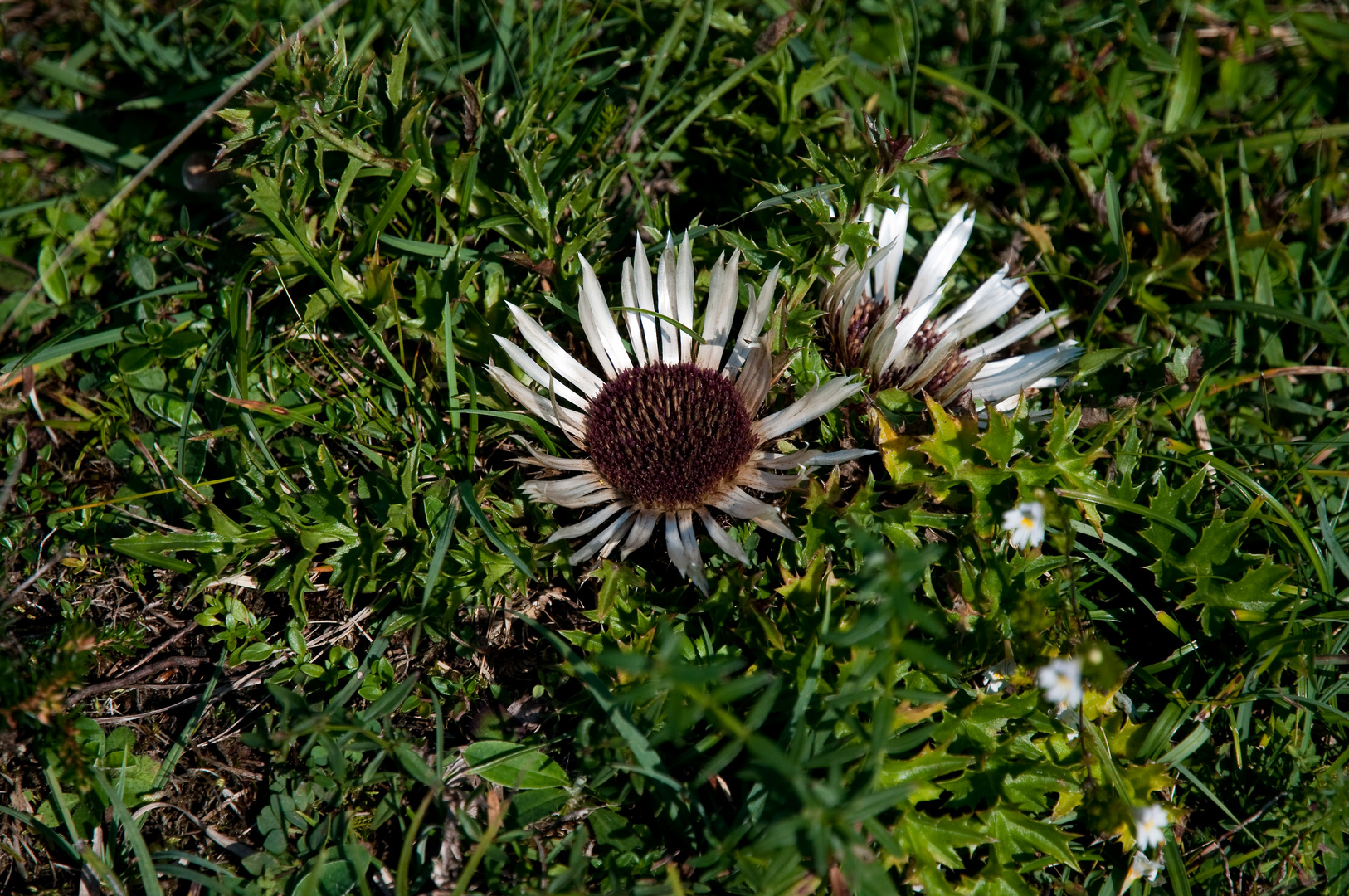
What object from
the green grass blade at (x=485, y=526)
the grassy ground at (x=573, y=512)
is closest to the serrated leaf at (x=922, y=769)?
the grassy ground at (x=573, y=512)

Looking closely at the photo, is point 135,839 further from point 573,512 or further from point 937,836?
point 937,836

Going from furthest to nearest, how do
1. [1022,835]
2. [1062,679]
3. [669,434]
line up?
1. [669,434]
2. [1022,835]
3. [1062,679]

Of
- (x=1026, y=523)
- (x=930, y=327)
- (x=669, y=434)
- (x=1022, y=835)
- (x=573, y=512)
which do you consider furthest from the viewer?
(x=930, y=327)

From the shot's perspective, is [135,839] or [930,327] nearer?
[135,839]

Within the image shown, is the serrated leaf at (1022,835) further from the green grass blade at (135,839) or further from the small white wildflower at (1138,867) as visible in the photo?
the green grass blade at (135,839)

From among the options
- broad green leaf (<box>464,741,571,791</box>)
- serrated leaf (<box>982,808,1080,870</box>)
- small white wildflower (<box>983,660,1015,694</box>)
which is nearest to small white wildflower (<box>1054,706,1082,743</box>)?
small white wildflower (<box>983,660,1015,694</box>)

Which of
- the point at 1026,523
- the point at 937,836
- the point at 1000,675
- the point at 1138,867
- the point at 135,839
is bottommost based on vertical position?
the point at 1138,867

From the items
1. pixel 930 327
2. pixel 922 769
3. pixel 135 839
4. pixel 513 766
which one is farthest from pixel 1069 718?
pixel 135 839
